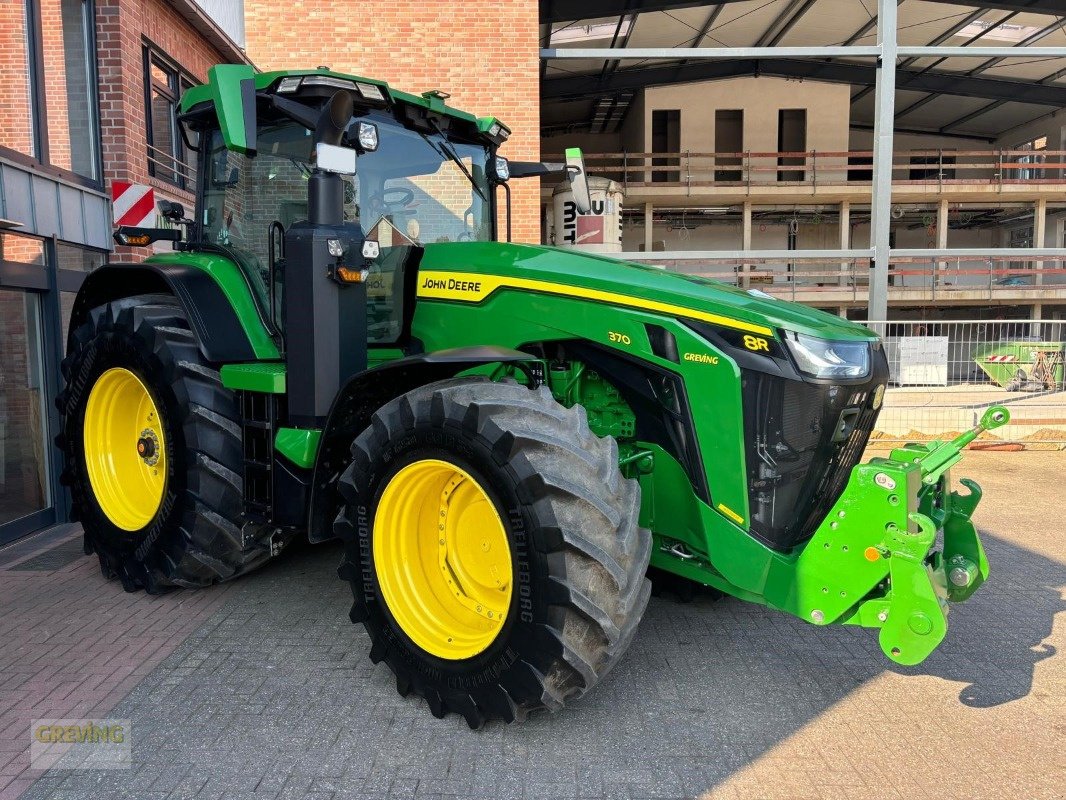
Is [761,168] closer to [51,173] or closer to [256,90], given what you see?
[51,173]

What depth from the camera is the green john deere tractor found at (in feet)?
9.21

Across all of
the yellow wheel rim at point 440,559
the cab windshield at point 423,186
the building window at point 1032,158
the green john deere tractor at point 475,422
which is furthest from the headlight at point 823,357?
the building window at point 1032,158

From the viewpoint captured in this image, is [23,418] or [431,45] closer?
[23,418]

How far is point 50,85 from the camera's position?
6.41 metres

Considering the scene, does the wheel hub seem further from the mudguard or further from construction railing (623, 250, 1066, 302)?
construction railing (623, 250, 1066, 302)

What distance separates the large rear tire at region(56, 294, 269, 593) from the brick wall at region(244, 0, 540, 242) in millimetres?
6839

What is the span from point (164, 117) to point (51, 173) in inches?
117

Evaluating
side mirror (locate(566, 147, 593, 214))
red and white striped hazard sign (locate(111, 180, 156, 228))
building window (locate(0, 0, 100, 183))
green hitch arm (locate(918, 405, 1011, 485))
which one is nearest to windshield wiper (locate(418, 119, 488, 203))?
side mirror (locate(566, 147, 593, 214))

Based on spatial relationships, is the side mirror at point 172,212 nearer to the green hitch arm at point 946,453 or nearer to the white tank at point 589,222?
the white tank at point 589,222

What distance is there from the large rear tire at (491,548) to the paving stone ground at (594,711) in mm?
227

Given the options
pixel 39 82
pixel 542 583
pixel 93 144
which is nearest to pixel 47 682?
pixel 542 583

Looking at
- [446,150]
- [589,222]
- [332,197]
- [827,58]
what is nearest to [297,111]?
[332,197]

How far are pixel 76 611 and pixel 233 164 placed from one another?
2.45 m

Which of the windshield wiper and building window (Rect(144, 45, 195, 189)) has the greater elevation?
building window (Rect(144, 45, 195, 189))
